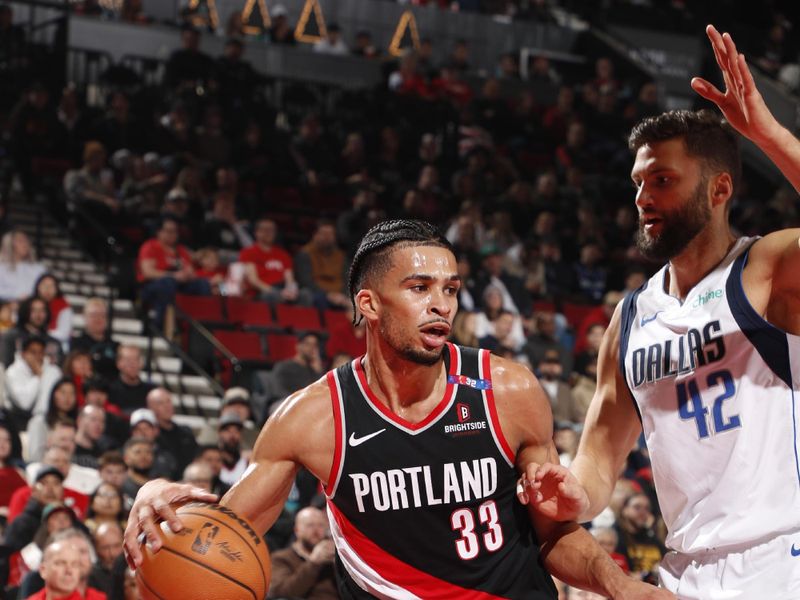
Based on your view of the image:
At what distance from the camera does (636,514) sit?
9.77m

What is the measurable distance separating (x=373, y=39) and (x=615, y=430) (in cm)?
1701

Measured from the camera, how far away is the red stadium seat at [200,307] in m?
11.7

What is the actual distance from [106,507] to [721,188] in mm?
5948

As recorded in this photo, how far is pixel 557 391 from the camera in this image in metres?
11.7

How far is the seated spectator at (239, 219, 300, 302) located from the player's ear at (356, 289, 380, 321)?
8.21 metres

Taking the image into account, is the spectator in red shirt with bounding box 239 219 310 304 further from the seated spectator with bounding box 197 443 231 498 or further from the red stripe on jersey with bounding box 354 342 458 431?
the red stripe on jersey with bounding box 354 342 458 431

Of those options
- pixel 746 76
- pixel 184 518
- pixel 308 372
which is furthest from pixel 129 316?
pixel 746 76

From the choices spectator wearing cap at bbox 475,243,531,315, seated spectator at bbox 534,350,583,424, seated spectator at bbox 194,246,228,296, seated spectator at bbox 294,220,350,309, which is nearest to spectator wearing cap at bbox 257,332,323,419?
seated spectator at bbox 194,246,228,296

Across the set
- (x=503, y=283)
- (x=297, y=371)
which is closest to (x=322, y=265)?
(x=503, y=283)

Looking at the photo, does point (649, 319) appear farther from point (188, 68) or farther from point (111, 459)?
point (188, 68)

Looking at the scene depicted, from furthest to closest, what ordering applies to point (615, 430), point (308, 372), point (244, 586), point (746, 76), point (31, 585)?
1. point (308, 372)
2. point (31, 585)
3. point (615, 430)
4. point (244, 586)
5. point (746, 76)

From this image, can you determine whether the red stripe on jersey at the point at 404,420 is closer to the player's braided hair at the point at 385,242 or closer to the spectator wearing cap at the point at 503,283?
the player's braided hair at the point at 385,242

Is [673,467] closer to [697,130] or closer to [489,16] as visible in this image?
[697,130]

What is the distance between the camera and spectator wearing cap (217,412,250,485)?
955cm
